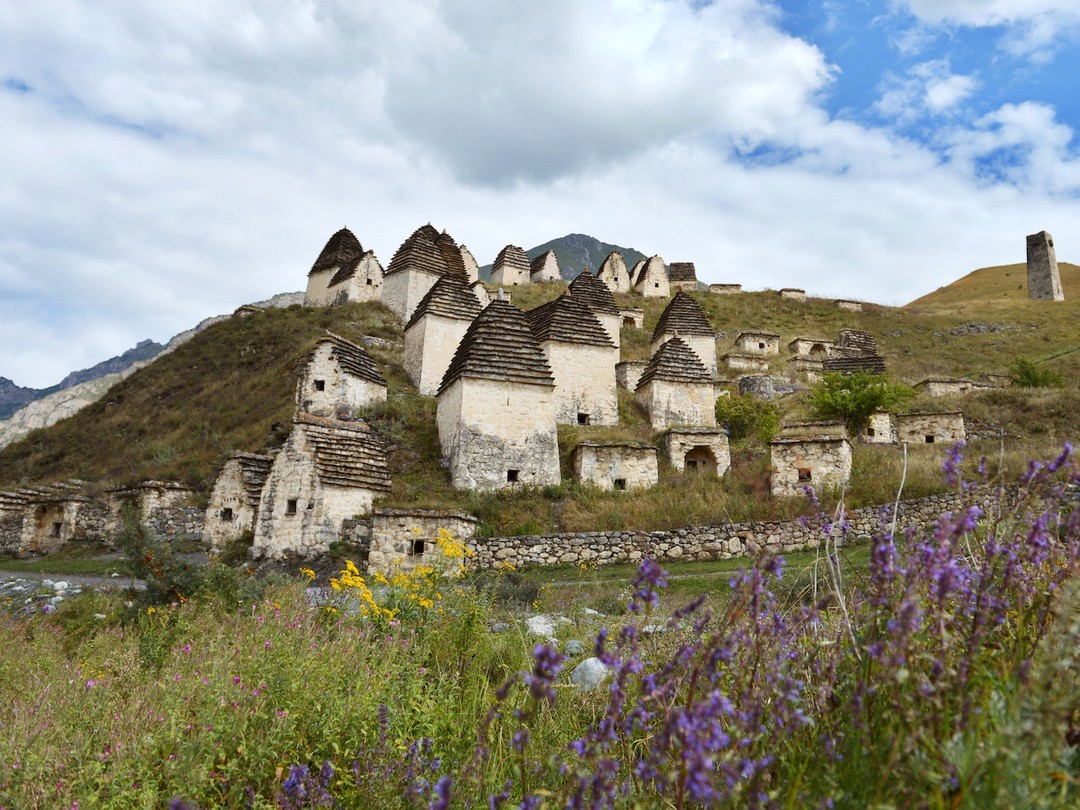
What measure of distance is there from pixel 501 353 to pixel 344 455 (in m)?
5.60

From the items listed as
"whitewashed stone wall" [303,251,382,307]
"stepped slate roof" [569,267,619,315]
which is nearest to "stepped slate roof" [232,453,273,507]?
"stepped slate roof" [569,267,619,315]

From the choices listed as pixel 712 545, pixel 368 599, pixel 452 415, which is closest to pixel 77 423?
pixel 452 415

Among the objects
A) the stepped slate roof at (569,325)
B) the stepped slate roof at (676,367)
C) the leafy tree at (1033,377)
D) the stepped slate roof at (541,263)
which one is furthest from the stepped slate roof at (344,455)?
the stepped slate roof at (541,263)

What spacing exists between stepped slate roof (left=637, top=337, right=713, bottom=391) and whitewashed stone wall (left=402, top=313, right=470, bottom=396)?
759cm

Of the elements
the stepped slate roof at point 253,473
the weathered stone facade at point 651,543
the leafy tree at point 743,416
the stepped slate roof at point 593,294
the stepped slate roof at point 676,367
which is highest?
the stepped slate roof at point 593,294

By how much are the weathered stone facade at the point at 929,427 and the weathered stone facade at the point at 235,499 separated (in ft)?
68.7

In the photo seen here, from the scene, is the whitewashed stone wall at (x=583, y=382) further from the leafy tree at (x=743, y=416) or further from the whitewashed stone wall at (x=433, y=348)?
the whitewashed stone wall at (x=433, y=348)

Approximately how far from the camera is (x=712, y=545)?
1482 centimetres

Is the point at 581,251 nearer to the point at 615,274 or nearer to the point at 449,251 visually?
the point at 615,274

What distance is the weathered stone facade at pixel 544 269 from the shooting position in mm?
63125

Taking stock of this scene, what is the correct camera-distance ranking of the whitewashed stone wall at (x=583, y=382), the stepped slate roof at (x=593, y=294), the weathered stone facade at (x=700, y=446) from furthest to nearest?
the stepped slate roof at (x=593, y=294) < the whitewashed stone wall at (x=583, y=382) < the weathered stone facade at (x=700, y=446)

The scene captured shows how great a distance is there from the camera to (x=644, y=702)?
324cm

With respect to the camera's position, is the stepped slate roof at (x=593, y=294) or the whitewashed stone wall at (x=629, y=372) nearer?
the whitewashed stone wall at (x=629, y=372)

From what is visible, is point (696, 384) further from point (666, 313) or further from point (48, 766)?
point (48, 766)
